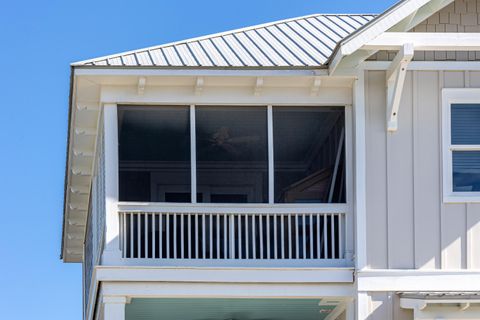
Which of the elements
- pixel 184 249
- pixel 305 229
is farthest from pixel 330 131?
pixel 184 249

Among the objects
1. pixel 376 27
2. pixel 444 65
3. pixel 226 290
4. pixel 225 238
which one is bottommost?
pixel 226 290

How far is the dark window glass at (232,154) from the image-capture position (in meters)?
18.7

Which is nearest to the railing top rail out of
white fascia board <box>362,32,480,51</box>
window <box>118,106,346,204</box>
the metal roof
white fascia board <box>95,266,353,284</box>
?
window <box>118,106,346,204</box>

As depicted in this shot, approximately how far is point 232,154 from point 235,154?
0.04 meters

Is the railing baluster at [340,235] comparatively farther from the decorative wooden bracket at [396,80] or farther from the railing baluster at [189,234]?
the railing baluster at [189,234]

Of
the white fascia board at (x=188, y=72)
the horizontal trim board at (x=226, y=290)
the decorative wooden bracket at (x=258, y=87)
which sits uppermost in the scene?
the white fascia board at (x=188, y=72)

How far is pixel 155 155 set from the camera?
18906 mm

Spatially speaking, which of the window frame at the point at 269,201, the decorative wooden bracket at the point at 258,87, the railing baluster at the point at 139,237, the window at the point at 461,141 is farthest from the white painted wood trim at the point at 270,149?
the window at the point at 461,141

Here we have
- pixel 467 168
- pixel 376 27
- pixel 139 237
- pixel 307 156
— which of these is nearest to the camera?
pixel 376 27

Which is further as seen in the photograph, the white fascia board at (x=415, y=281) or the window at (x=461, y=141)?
the window at (x=461, y=141)

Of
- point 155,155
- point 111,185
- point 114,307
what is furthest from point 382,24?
point 114,307

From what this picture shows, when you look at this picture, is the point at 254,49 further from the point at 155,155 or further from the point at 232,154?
the point at 155,155

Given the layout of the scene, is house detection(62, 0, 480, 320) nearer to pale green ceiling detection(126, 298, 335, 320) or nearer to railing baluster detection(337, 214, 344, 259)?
railing baluster detection(337, 214, 344, 259)

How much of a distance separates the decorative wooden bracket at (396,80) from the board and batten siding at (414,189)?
0.56 ft
